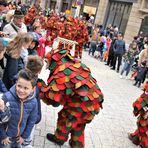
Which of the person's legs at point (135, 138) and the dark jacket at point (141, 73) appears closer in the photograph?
the person's legs at point (135, 138)

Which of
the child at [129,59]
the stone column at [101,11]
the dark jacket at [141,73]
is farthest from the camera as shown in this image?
the stone column at [101,11]

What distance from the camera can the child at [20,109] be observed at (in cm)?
302

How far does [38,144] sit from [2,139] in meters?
1.31

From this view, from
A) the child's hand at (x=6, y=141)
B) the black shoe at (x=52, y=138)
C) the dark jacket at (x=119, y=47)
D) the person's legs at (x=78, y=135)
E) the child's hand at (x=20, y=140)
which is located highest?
the child's hand at (x=6, y=141)

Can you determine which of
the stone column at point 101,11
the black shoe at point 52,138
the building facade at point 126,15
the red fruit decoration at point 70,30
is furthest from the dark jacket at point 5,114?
the stone column at point 101,11

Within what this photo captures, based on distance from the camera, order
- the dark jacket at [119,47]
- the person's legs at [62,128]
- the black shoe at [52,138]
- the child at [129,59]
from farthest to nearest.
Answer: the dark jacket at [119,47] < the child at [129,59] < the black shoe at [52,138] < the person's legs at [62,128]

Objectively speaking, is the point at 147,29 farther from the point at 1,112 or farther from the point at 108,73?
the point at 1,112

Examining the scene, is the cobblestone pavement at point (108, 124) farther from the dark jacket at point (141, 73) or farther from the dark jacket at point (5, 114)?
the dark jacket at point (5, 114)

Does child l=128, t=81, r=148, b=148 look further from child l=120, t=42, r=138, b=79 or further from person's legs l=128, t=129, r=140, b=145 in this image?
child l=120, t=42, r=138, b=79

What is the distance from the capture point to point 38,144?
4.33m

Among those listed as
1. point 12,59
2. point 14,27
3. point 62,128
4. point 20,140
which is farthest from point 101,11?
point 20,140

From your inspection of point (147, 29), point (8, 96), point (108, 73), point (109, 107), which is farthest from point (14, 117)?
point (147, 29)

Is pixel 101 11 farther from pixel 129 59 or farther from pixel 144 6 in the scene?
pixel 129 59

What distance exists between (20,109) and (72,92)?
946 millimetres
